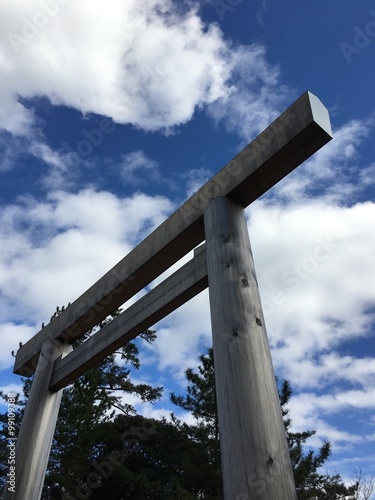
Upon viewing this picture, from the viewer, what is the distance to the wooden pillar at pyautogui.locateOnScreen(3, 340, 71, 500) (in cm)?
246

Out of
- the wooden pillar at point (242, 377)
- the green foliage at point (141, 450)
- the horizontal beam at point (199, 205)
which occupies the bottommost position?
the wooden pillar at point (242, 377)

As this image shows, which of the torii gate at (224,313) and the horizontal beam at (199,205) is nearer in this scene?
the torii gate at (224,313)

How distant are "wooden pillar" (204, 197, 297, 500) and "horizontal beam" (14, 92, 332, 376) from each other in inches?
7.4

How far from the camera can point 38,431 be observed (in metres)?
2.65

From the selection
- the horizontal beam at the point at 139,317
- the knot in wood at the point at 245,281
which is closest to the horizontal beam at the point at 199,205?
the horizontal beam at the point at 139,317

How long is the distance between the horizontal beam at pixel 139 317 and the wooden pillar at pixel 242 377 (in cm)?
25

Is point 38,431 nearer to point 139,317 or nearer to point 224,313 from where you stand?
point 139,317

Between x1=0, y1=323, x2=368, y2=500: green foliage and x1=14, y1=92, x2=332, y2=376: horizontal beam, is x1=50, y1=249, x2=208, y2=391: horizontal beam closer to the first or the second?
x1=14, y1=92, x2=332, y2=376: horizontal beam

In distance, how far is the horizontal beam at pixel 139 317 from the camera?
206cm

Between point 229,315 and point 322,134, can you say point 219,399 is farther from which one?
point 322,134

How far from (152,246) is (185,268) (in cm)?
32

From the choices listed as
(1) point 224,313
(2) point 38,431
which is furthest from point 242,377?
(2) point 38,431

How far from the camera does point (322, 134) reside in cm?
165

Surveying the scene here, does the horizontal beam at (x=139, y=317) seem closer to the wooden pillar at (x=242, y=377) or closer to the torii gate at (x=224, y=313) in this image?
the torii gate at (x=224, y=313)
